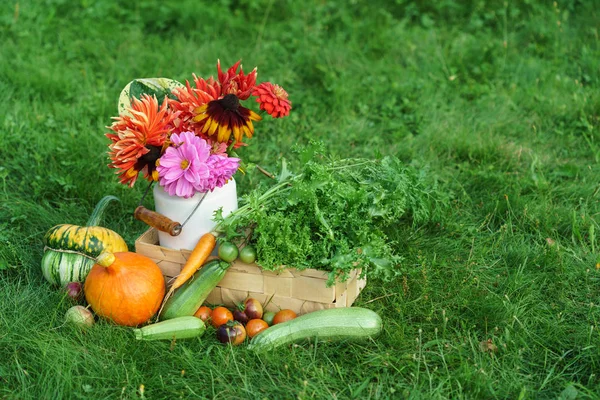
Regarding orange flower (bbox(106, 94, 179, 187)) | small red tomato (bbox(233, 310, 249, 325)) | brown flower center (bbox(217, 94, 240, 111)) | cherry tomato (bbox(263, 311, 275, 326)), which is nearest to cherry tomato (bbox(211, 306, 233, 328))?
small red tomato (bbox(233, 310, 249, 325))

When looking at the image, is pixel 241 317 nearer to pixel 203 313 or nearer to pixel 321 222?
pixel 203 313

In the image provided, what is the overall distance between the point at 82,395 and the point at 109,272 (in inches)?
22.9

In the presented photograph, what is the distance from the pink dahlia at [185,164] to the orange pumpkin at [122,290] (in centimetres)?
39

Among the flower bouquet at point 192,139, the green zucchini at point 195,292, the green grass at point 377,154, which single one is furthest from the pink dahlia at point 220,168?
the green grass at point 377,154

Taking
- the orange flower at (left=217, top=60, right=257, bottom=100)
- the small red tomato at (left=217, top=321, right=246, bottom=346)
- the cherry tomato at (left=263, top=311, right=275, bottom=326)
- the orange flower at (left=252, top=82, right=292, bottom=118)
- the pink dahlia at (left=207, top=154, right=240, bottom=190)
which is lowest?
the cherry tomato at (left=263, top=311, right=275, bottom=326)

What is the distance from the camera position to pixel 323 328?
3148 millimetres

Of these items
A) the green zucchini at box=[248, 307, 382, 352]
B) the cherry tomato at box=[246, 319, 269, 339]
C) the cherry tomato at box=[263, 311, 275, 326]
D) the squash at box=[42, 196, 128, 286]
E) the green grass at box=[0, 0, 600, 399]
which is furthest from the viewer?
the squash at box=[42, 196, 128, 286]

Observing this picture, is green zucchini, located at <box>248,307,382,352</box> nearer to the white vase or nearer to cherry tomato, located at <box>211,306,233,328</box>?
cherry tomato, located at <box>211,306,233,328</box>

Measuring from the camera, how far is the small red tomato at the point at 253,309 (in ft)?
10.9

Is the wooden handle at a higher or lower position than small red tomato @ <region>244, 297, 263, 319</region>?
higher

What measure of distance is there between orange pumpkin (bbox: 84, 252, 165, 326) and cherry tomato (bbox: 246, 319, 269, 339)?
43cm

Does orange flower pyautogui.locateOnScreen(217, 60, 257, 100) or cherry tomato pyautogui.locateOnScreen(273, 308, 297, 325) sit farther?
orange flower pyautogui.locateOnScreen(217, 60, 257, 100)

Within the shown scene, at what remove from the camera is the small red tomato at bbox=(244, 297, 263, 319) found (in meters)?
3.32

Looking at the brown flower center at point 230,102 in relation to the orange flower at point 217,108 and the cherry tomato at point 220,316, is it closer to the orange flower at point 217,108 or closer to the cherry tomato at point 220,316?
the orange flower at point 217,108
